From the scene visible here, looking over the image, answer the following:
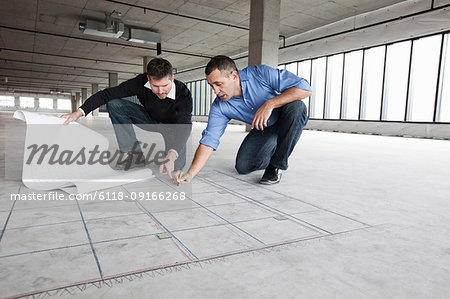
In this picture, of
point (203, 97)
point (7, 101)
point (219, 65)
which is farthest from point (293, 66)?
point (7, 101)

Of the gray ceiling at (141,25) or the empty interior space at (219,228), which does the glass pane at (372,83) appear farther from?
the empty interior space at (219,228)

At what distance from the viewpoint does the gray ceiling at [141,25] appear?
7387mm

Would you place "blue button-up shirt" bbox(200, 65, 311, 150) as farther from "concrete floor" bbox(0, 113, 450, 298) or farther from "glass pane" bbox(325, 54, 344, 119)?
"glass pane" bbox(325, 54, 344, 119)

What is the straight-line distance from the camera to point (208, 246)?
1061mm

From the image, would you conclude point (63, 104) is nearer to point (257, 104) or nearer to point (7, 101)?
point (7, 101)

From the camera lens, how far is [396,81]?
848 centimetres

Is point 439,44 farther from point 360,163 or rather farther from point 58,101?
point 58,101

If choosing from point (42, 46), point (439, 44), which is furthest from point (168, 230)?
point (42, 46)

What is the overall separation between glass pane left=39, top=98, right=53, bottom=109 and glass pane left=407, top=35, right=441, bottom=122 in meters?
40.1

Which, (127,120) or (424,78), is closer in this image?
(127,120)

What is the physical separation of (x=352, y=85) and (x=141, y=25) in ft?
21.6

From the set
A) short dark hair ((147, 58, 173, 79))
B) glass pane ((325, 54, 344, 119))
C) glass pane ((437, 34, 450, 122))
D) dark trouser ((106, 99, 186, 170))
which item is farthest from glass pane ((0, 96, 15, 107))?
short dark hair ((147, 58, 173, 79))

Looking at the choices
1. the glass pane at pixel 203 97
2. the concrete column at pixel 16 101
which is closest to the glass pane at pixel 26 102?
the concrete column at pixel 16 101

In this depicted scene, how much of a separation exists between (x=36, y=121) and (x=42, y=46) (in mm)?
11813
